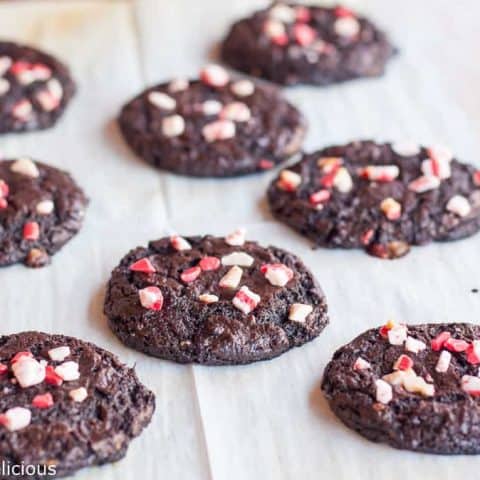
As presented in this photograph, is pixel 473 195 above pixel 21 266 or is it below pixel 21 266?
above

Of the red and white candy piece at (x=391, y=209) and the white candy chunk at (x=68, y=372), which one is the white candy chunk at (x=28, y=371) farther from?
the red and white candy piece at (x=391, y=209)

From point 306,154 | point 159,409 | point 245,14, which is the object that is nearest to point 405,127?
point 306,154

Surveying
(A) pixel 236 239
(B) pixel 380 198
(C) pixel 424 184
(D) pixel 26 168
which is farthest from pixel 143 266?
(C) pixel 424 184

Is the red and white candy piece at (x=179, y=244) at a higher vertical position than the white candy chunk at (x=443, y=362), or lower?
lower

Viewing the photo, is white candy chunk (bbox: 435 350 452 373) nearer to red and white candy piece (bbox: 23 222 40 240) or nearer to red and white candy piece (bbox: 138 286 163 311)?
red and white candy piece (bbox: 138 286 163 311)

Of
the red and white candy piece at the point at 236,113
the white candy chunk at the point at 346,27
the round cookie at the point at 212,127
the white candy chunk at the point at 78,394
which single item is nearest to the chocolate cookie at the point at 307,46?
the white candy chunk at the point at 346,27

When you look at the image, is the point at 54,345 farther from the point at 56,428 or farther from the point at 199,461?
the point at 199,461
